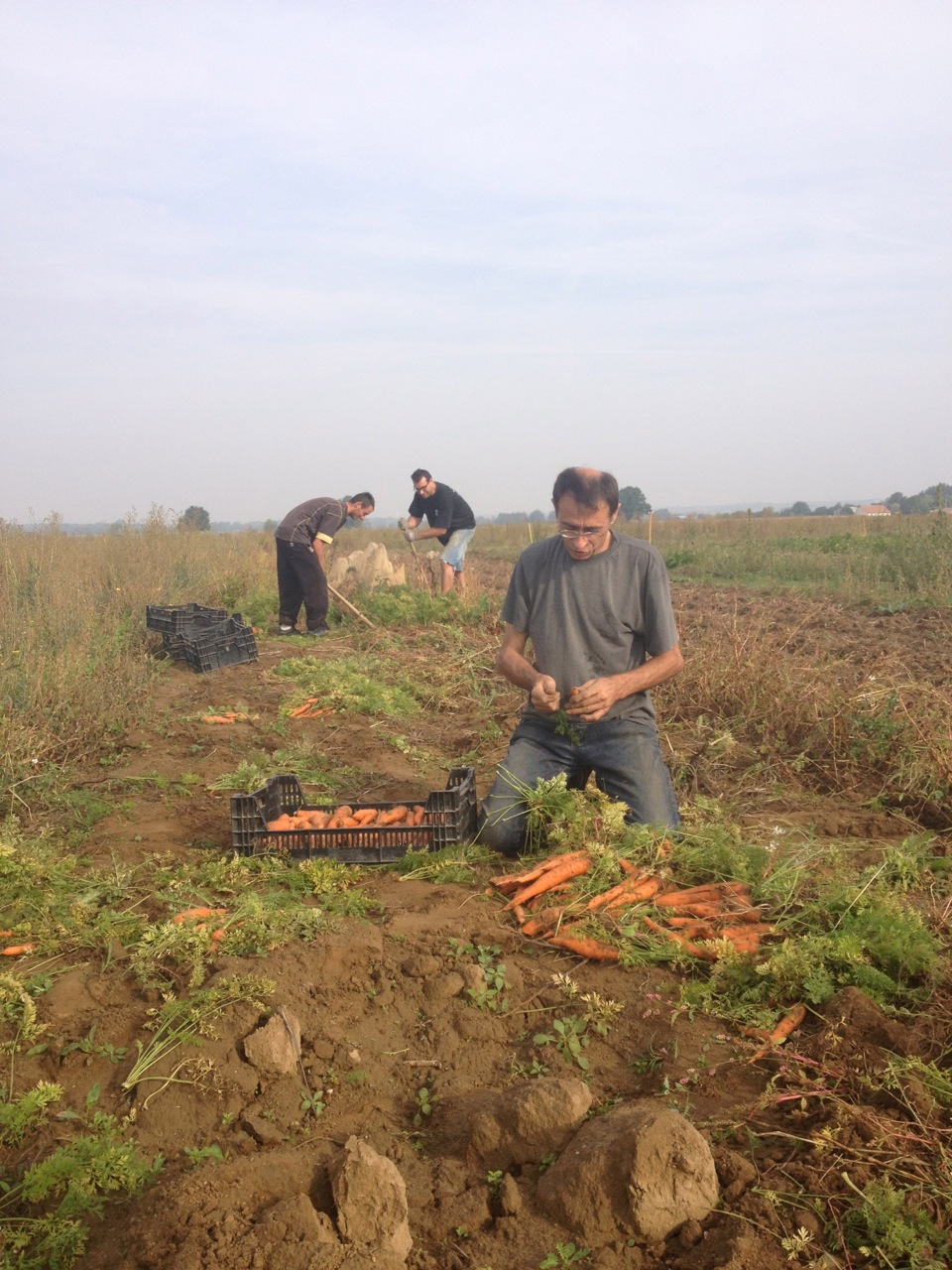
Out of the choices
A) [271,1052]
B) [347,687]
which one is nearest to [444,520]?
[347,687]

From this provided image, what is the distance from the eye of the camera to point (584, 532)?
166 inches

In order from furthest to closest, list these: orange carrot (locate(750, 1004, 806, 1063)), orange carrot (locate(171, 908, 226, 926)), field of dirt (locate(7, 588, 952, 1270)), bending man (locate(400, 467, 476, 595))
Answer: bending man (locate(400, 467, 476, 595)) → orange carrot (locate(171, 908, 226, 926)) → orange carrot (locate(750, 1004, 806, 1063)) → field of dirt (locate(7, 588, 952, 1270))

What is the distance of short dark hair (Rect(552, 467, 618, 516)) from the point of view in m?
4.12

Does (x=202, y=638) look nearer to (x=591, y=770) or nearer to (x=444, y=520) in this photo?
(x=444, y=520)

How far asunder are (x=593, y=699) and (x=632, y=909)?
39.1 inches

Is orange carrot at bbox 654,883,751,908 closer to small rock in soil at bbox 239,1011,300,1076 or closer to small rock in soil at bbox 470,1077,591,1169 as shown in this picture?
small rock in soil at bbox 470,1077,591,1169

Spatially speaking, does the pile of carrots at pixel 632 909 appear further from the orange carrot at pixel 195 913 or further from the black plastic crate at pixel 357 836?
the orange carrot at pixel 195 913

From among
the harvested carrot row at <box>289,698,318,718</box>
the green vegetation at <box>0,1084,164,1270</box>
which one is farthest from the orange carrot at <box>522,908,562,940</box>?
the harvested carrot row at <box>289,698,318,718</box>

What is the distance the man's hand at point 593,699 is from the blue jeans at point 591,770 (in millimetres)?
213

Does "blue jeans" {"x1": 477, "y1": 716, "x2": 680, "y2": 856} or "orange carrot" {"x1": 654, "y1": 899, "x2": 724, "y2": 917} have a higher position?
"blue jeans" {"x1": 477, "y1": 716, "x2": 680, "y2": 856}

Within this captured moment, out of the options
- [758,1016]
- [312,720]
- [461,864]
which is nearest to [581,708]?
[461,864]

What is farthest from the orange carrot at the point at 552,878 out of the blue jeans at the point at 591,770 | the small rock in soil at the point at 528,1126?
the small rock in soil at the point at 528,1126

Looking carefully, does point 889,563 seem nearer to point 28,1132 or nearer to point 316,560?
point 316,560

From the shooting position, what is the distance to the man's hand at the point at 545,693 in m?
4.16
